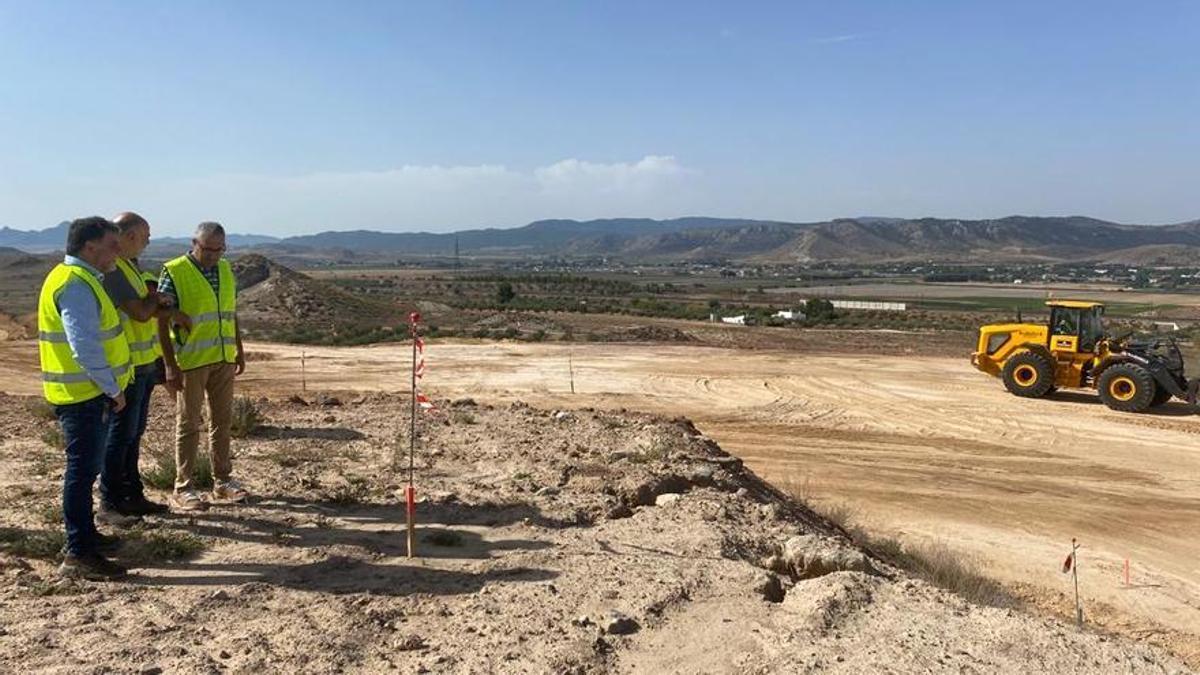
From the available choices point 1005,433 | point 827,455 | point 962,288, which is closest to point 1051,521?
point 827,455

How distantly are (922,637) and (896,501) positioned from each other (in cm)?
678

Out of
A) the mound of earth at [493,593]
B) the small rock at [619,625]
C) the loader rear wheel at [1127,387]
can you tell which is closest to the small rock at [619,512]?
the mound of earth at [493,593]

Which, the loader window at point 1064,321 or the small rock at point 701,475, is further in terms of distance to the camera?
the loader window at point 1064,321

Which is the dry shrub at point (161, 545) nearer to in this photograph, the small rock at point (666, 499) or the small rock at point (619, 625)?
the small rock at point (619, 625)

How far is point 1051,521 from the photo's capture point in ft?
34.0

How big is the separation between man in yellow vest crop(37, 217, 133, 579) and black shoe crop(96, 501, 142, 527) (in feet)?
2.92

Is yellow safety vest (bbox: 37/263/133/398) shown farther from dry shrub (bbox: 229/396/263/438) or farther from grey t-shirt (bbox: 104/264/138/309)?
dry shrub (bbox: 229/396/263/438)

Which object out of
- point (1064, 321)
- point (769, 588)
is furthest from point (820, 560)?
point (1064, 321)

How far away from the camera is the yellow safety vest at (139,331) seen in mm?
5715

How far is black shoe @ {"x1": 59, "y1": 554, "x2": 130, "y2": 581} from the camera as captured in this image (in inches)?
192

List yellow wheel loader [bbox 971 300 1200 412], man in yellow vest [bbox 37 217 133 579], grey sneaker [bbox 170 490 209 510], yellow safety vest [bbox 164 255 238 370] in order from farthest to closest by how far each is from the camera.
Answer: yellow wheel loader [bbox 971 300 1200 412] → grey sneaker [bbox 170 490 209 510] → yellow safety vest [bbox 164 255 238 370] → man in yellow vest [bbox 37 217 133 579]

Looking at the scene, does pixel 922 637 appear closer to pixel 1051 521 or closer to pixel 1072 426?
pixel 1051 521

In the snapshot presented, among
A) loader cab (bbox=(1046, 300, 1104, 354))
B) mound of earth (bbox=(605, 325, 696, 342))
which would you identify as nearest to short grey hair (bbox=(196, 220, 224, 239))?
loader cab (bbox=(1046, 300, 1104, 354))

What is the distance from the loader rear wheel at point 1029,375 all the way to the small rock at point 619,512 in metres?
13.5
